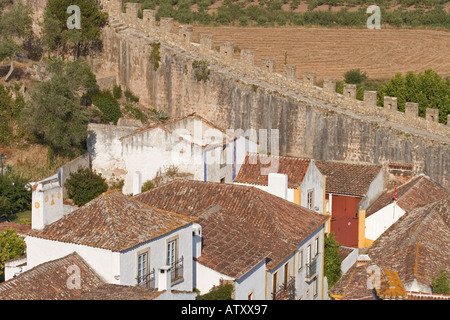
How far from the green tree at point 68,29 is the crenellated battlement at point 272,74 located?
3.11ft

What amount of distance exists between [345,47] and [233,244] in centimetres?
4765

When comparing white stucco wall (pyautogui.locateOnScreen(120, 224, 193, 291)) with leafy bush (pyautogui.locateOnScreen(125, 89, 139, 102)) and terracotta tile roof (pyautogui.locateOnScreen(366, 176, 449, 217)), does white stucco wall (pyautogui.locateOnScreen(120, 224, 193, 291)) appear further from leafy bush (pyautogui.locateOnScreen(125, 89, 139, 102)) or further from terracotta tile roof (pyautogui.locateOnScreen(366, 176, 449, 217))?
leafy bush (pyautogui.locateOnScreen(125, 89, 139, 102))

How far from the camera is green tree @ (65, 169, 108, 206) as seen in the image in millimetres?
32594

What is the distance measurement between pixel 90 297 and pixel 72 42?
24480 millimetres

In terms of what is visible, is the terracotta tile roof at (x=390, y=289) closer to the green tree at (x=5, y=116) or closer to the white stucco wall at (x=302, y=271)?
the white stucco wall at (x=302, y=271)

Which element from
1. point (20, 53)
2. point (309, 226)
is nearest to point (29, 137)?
point (20, 53)

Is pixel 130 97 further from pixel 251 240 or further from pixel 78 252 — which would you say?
pixel 78 252

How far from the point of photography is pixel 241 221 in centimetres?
2431

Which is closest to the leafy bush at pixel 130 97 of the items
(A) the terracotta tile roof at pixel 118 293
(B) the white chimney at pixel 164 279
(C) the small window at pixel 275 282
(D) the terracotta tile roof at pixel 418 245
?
(D) the terracotta tile roof at pixel 418 245

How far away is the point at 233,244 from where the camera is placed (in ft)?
74.7

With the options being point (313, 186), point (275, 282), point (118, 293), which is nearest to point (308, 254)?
point (275, 282)

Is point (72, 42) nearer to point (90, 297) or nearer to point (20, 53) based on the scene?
point (20, 53)

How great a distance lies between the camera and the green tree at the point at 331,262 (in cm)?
2811

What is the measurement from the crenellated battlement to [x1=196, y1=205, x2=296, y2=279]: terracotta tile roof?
13.3 m
